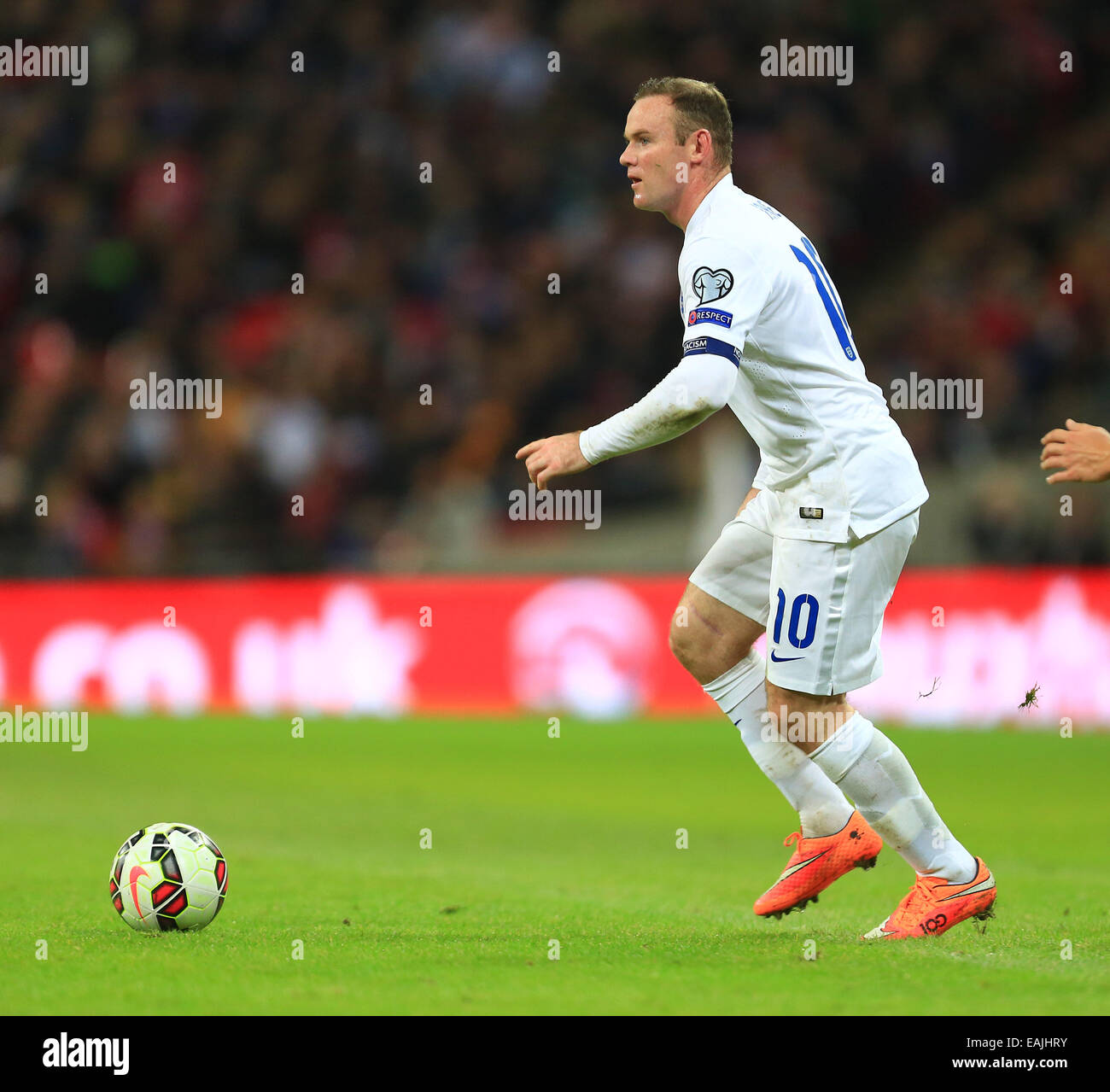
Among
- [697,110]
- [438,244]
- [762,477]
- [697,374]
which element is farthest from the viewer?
[438,244]

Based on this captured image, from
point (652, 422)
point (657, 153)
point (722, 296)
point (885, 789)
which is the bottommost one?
point (885, 789)

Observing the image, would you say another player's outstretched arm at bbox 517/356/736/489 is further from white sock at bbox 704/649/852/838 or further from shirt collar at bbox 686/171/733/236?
white sock at bbox 704/649/852/838

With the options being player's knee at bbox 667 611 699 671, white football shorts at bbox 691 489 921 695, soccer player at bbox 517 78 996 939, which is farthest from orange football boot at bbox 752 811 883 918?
player's knee at bbox 667 611 699 671

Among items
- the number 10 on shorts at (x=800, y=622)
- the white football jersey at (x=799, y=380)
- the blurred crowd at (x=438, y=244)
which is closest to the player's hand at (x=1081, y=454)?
the white football jersey at (x=799, y=380)

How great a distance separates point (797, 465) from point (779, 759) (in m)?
0.99

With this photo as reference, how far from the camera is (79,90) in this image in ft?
67.1

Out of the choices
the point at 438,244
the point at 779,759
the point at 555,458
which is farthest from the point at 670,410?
the point at 438,244

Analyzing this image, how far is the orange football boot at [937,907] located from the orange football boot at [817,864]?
0.21 metres

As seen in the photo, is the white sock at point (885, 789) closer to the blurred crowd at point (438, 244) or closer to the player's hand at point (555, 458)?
the player's hand at point (555, 458)

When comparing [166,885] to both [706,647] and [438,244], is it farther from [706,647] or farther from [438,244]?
[438,244]

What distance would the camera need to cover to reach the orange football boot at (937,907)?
5.57 metres

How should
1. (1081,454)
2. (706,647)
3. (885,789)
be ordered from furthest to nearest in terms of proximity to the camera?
(706,647) < (885,789) < (1081,454)

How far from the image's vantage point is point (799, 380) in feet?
18.1

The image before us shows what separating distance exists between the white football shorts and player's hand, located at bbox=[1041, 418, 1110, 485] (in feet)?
1.81
